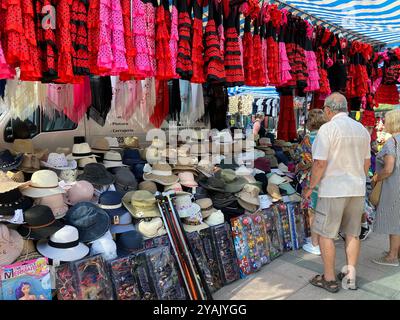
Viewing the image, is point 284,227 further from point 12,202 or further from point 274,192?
point 12,202

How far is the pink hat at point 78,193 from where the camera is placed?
310cm

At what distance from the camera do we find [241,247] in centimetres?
376

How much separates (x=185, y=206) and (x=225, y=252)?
0.69 metres

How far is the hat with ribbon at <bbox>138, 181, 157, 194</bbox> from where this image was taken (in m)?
3.53

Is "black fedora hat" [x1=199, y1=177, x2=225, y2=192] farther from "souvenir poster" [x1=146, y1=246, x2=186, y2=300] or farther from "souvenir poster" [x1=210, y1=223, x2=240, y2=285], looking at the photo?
"souvenir poster" [x1=146, y1=246, x2=186, y2=300]

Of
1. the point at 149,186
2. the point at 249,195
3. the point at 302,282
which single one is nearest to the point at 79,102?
the point at 149,186

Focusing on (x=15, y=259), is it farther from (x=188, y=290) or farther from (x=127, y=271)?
(x=188, y=290)

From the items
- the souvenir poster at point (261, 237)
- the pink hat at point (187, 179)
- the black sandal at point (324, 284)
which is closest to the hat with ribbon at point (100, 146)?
the pink hat at point (187, 179)

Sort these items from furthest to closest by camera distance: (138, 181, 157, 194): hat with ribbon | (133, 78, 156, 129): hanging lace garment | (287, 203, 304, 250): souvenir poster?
(133, 78, 156, 129): hanging lace garment, (287, 203, 304, 250): souvenir poster, (138, 181, 157, 194): hat with ribbon

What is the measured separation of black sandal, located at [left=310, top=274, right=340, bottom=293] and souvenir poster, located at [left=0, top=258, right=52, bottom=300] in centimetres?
251

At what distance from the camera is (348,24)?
613 cm

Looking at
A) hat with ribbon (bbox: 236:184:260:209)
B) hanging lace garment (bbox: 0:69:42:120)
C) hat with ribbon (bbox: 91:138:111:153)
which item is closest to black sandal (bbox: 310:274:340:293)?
hat with ribbon (bbox: 236:184:260:209)

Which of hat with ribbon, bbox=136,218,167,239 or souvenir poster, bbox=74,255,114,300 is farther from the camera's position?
hat with ribbon, bbox=136,218,167,239

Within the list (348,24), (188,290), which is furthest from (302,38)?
(188,290)
